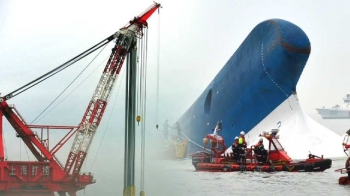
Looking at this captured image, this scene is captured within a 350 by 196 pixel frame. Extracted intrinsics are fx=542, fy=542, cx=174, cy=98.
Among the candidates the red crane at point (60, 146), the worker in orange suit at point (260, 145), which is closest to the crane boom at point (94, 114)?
the red crane at point (60, 146)

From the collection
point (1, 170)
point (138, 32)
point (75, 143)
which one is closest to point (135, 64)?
point (138, 32)

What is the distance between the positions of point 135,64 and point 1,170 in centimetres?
652

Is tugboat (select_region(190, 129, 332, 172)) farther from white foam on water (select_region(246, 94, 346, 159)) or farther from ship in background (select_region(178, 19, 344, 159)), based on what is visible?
ship in background (select_region(178, 19, 344, 159))

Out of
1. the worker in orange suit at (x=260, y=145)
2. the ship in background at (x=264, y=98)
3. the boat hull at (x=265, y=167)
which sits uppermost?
the ship in background at (x=264, y=98)

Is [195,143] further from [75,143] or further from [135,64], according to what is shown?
[135,64]

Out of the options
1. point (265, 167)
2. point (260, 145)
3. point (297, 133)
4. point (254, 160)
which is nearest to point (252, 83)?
point (260, 145)

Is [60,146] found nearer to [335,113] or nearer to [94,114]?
[94,114]

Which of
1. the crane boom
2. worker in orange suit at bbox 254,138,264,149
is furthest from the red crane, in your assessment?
worker in orange suit at bbox 254,138,264,149

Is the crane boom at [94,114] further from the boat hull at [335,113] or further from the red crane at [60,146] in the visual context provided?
the boat hull at [335,113]

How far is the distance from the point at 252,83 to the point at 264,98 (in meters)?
1.04

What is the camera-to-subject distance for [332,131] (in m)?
18.1

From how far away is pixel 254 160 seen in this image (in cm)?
2067

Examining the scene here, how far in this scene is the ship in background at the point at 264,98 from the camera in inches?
764

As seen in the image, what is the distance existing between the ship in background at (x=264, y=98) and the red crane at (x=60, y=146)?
11.3 feet
